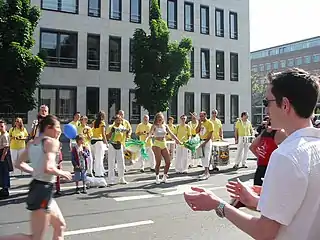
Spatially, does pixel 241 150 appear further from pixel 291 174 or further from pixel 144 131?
pixel 291 174

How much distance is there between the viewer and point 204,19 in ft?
113

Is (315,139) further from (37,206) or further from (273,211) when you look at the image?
(37,206)

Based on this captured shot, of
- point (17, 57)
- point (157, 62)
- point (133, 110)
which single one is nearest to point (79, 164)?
point (17, 57)

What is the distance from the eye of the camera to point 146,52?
1001 inches

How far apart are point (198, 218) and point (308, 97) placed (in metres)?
5.24

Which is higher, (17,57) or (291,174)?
(17,57)

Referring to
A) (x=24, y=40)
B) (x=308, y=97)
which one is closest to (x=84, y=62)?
(x=24, y=40)

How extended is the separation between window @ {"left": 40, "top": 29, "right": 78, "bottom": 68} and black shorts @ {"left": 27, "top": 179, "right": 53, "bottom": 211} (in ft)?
78.6

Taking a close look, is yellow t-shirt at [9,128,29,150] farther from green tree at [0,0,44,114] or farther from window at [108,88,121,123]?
window at [108,88,121,123]

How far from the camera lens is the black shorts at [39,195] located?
4.38 m

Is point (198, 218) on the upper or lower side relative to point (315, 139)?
lower

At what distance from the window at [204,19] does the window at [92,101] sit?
11070mm

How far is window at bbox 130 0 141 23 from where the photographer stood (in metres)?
30.7

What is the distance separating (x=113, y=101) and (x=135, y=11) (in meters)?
7.26
